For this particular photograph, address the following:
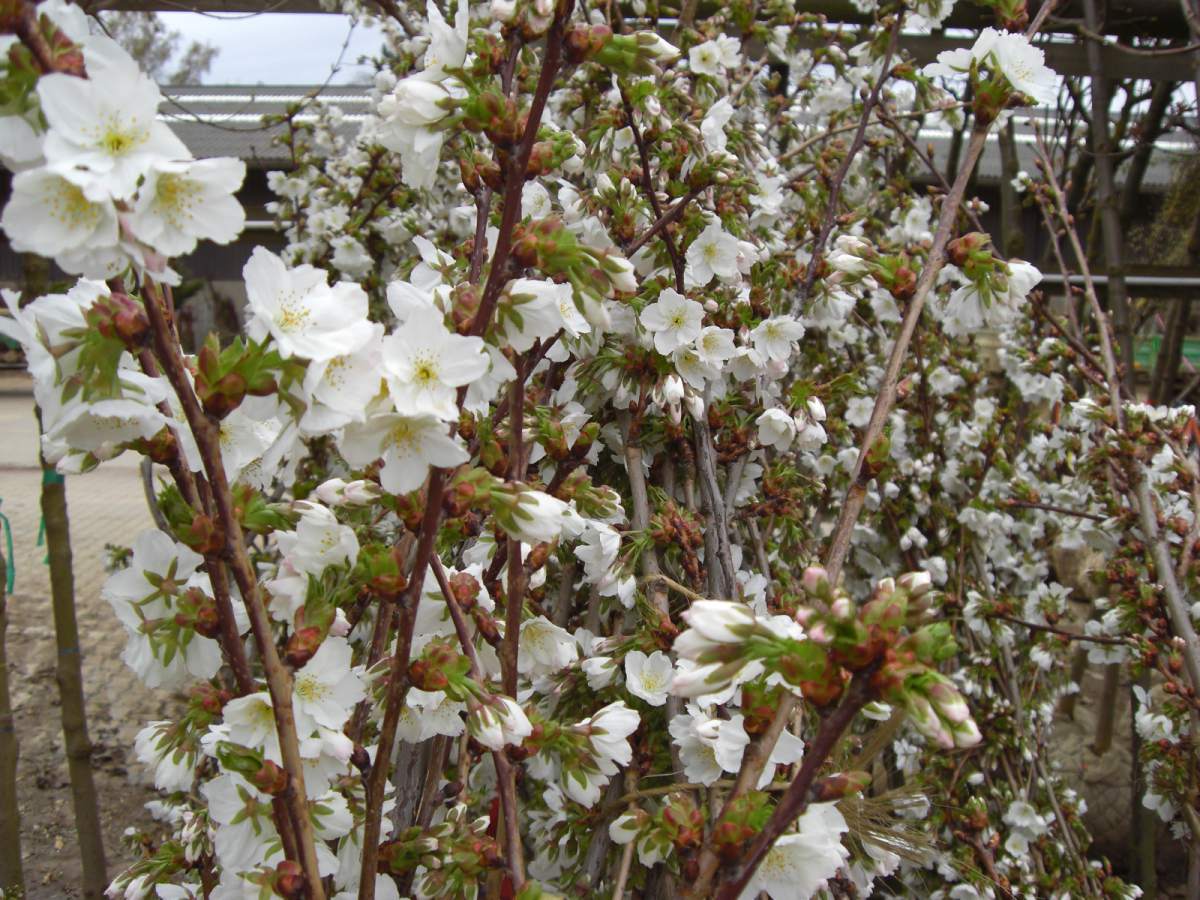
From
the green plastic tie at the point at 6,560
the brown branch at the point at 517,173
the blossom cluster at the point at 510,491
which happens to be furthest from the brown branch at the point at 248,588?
the green plastic tie at the point at 6,560

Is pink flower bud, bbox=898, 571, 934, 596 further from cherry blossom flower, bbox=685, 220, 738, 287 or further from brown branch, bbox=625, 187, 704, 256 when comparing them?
cherry blossom flower, bbox=685, 220, 738, 287

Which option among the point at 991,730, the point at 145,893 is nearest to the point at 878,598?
the point at 145,893

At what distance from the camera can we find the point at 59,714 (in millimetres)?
4430


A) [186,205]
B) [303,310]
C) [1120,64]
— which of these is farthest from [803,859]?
[1120,64]

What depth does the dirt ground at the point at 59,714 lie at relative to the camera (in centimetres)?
359

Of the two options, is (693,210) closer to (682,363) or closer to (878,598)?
(682,363)

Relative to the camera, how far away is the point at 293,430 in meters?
0.87

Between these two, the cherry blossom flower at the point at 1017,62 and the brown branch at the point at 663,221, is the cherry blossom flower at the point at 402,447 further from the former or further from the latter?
the cherry blossom flower at the point at 1017,62

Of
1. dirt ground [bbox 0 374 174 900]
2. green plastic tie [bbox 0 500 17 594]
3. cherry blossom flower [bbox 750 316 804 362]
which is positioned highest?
cherry blossom flower [bbox 750 316 804 362]

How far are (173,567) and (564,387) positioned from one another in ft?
→ 2.97

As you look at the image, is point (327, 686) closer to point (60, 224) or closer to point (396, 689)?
point (396, 689)

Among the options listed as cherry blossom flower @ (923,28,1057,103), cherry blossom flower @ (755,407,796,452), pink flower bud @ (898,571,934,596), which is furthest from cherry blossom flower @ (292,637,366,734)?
cherry blossom flower @ (923,28,1057,103)

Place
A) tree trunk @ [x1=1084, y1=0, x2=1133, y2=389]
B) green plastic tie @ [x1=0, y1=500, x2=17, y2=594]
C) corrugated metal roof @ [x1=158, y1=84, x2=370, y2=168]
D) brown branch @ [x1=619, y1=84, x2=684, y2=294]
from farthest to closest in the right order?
1. corrugated metal roof @ [x1=158, y1=84, x2=370, y2=168]
2. tree trunk @ [x1=1084, y1=0, x2=1133, y2=389]
3. green plastic tie @ [x1=0, y1=500, x2=17, y2=594]
4. brown branch @ [x1=619, y1=84, x2=684, y2=294]

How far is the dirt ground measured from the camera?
11.8ft
